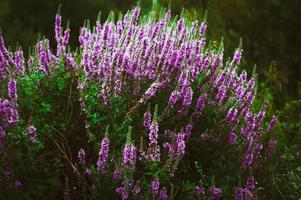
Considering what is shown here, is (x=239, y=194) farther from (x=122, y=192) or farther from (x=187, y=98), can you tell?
(x=122, y=192)

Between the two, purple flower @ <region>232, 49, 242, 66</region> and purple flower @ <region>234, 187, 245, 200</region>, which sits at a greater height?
purple flower @ <region>232, 49, 242, 66</region>

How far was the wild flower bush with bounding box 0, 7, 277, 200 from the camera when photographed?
3.51 m

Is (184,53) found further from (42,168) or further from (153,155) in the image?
(42,168)

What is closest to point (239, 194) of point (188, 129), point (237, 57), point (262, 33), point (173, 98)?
point (188, 129)

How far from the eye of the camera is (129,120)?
11.8ft

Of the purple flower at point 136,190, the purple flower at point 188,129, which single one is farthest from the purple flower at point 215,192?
the purple flower at point 136,190

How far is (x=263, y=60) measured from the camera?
869 cm

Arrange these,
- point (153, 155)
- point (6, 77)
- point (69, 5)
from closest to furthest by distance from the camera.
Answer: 1. point (153, 155)
2. point (6, 77)
3. point (69, 5)

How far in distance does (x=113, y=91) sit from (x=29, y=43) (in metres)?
6.24

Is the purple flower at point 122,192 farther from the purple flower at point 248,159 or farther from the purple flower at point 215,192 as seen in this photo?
the purple flower at point 248,159

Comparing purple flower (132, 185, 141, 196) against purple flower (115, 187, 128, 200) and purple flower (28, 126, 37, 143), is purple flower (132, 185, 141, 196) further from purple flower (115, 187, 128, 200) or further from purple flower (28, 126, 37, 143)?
purple flower (28, 126, 37, 143)

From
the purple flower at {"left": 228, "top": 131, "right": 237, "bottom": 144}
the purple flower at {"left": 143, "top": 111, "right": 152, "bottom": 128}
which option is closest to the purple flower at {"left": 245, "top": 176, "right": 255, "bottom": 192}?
the purple flower at {"left": 228, "top": 131, "right": 237, "bottom": 144}

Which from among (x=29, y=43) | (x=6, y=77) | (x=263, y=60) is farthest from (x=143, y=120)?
(x=29, y=43)

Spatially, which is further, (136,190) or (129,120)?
(129,120)
